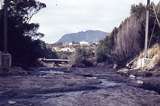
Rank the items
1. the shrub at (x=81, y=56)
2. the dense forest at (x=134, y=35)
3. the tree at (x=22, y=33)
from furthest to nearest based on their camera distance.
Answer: the shrub at (x=81, y=56) < the dense forest at (x=134, y=35) < the tree at (x=22, y=33)

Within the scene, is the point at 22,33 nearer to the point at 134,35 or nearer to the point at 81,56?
the point at 134,35

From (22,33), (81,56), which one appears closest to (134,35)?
(22,33)

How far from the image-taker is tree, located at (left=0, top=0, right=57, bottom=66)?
168 ft

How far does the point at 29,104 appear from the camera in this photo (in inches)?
645

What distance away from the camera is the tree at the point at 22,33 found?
168ft

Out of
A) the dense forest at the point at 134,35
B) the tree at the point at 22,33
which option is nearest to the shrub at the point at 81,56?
the dense forest at the point at 134,35

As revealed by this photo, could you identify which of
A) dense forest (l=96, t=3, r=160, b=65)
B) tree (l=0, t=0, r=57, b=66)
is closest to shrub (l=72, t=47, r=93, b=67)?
dense forest (l=96, t=3, r=160, b=65)

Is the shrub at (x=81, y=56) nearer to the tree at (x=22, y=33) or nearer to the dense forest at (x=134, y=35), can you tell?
the dense forest at (x=134, y=35)

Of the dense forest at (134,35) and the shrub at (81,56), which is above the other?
the dense forest at (134,35)

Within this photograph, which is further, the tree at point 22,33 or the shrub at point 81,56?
the shrub at point 81,56

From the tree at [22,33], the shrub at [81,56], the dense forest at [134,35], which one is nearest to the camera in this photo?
the tree at [22,33]

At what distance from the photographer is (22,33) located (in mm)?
55844

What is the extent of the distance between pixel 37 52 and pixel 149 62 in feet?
61.5

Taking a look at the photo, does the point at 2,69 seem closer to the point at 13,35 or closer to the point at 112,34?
the point at 13,35
